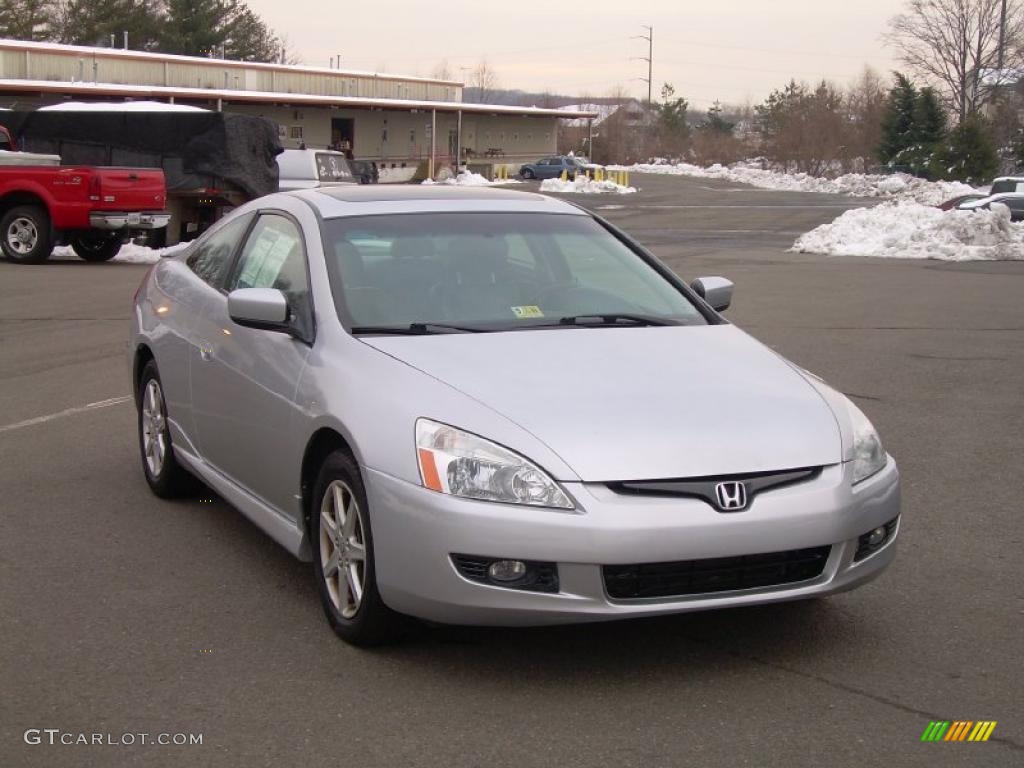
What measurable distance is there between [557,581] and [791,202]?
52709 mm

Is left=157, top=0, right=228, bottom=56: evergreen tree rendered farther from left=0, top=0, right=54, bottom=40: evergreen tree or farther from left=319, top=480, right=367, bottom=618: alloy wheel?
left=319, top=480, right=367, bottom=618: alloy wheel

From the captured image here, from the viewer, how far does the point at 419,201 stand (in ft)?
19.3

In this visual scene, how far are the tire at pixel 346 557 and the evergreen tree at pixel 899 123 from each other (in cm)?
7489

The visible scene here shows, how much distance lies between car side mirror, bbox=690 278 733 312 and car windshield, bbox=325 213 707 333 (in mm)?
300

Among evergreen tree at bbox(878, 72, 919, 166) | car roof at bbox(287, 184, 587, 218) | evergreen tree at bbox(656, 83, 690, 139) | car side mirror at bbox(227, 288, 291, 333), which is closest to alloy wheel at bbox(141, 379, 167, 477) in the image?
car roof at bbox(287, 184, 587, 218)

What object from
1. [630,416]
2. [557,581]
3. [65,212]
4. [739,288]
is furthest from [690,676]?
[65,212]

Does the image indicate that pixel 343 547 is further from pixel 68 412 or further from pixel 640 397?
pixel 68 412

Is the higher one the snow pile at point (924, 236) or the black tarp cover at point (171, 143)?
the black tarp cover at point (171, 143)

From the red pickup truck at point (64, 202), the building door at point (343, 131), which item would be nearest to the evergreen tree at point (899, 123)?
the building door at point (343, 131)

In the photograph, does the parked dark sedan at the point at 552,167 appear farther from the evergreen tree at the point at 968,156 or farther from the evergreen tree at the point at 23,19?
the evergreen tree at the point at 23,19

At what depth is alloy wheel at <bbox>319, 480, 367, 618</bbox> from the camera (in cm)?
451

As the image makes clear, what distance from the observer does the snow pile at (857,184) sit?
5528 cm

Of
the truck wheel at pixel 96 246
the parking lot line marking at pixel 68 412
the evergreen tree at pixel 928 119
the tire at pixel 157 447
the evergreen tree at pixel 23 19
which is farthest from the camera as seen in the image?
the evergreen tree at pixel 928 119

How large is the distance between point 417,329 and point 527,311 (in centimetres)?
50
